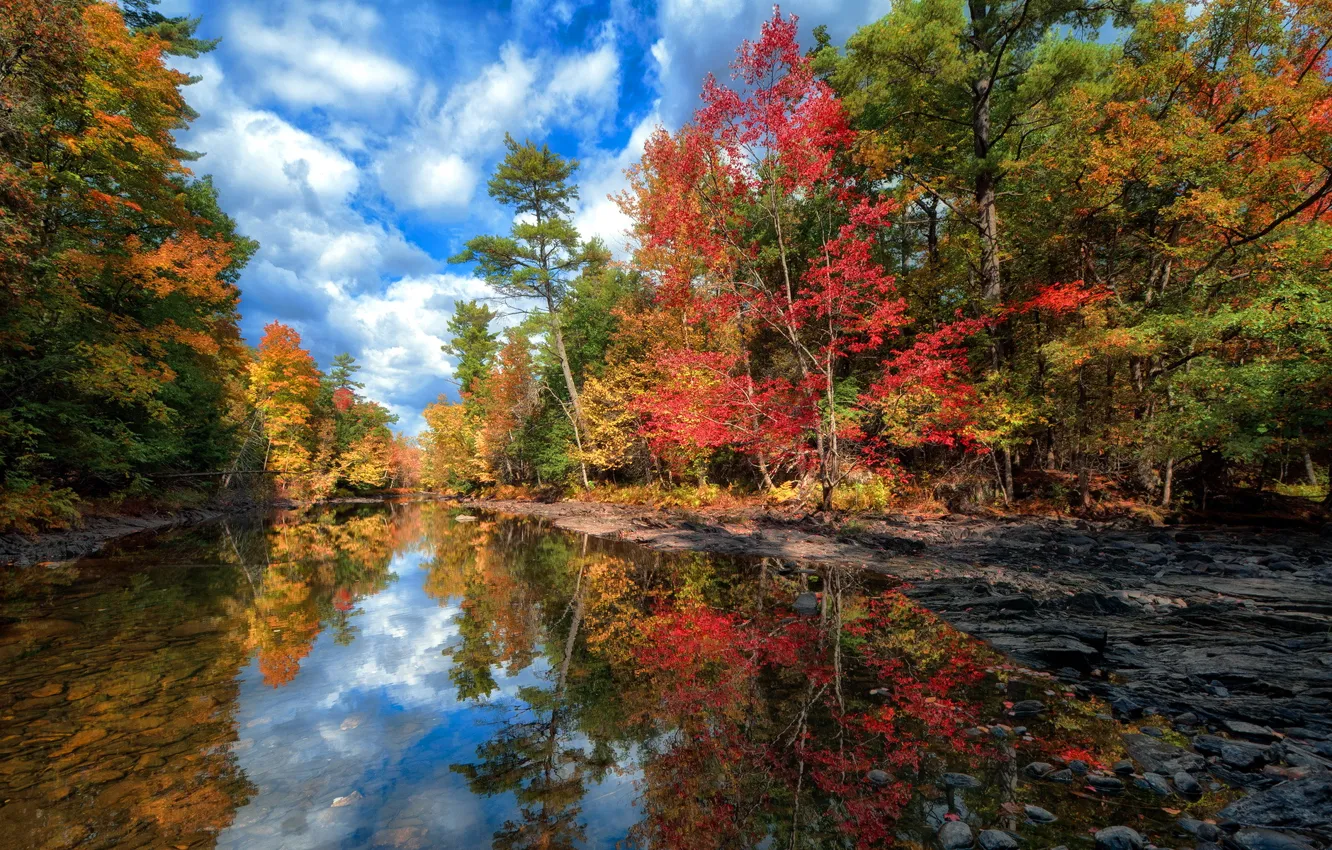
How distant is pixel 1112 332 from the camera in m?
11.2

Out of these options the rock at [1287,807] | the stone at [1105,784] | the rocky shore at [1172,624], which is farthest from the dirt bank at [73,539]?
the rock at [1287,807]

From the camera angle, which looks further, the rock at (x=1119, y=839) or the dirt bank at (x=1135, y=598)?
the dirt bank at (x=1135, y=598)

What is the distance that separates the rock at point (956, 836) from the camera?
2.60 m

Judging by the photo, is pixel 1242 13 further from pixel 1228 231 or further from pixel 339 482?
pixel 339 482

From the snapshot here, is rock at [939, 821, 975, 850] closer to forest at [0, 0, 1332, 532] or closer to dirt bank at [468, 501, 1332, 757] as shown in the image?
dirt bank at [468, 501, 1332, 757]

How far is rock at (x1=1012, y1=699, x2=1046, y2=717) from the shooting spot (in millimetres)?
4051

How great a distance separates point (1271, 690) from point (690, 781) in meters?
5.27

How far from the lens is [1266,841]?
7.74ft

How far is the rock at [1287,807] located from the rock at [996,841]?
120cm

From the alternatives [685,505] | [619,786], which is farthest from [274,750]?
[685,505]

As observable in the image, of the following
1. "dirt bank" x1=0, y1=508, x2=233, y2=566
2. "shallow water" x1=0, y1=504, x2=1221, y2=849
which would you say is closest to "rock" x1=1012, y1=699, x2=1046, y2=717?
"shallow water" x1=0, y1=504, x2=1221, y2=849

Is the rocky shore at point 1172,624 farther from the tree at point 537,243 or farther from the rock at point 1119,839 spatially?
the tree at point 537,243

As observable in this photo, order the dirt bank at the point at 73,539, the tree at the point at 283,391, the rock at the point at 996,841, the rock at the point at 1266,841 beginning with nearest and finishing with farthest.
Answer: the rock at the point at 1266,841 → the rock at the point at 996,841 → the dirt bank at the point at 73,539 → the tree at the point at 283,391

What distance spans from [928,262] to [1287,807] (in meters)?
19.2
